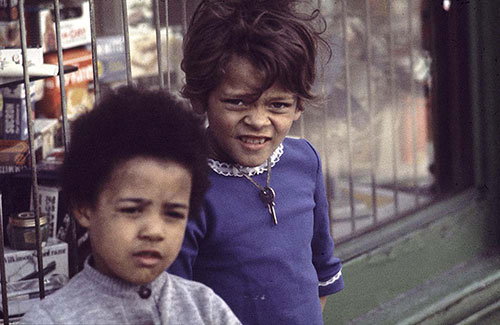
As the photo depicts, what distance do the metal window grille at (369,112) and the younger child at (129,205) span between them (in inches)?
54.4

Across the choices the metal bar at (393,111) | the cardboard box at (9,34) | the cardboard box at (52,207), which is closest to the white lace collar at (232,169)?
the cardboard box at (52,207)

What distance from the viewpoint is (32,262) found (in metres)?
2.39

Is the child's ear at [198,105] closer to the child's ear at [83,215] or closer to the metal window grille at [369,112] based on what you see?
the child's ear at [83,215]

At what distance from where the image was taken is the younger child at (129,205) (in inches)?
57.7

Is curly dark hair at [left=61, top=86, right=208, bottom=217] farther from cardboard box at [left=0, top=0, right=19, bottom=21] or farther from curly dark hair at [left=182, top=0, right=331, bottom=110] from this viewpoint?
cardboard box at [left=0, top=0, right=19, bottom=21]

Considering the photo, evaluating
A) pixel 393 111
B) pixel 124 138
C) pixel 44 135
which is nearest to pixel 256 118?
pixel 124 138

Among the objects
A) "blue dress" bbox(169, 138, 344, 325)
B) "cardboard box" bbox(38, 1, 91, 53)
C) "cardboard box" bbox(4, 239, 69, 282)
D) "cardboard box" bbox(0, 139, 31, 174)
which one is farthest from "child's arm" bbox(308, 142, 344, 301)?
"cardboard box" bbox(38, 1, 91, 53)

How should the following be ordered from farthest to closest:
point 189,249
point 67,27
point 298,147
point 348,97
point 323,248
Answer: point 348,97, point 67,27, point 323,248, point 298,147, point 189,249

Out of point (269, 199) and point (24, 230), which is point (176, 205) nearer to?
point (269, 199)

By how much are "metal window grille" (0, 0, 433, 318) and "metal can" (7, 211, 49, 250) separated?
0.76 m

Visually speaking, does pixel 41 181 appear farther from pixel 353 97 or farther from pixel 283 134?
pixel 353 97

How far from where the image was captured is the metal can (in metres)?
2.39

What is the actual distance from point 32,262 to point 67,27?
3.70 ft

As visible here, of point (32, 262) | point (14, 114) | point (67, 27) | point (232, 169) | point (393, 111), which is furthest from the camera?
point (393, 111)
